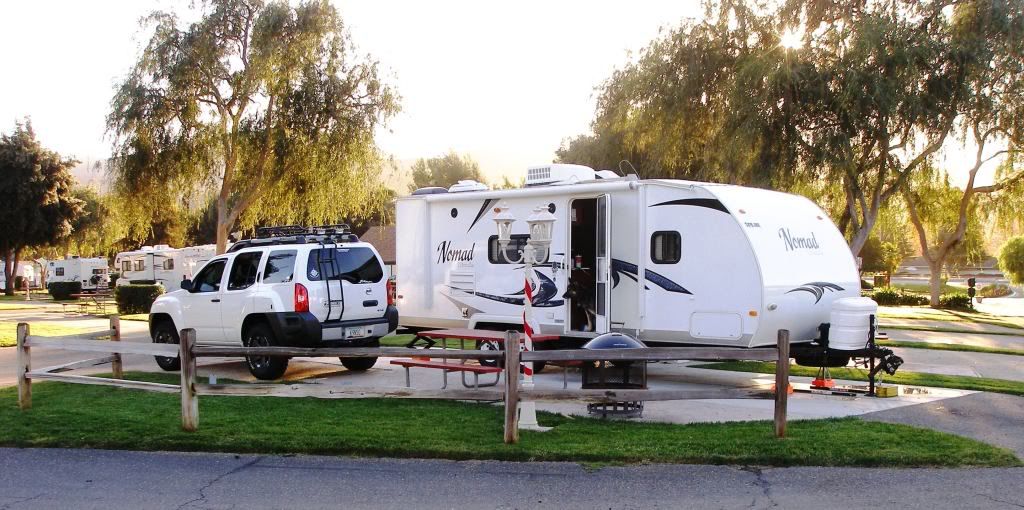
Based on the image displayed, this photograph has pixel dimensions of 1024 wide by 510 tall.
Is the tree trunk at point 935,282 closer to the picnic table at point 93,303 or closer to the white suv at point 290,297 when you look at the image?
the white suv at point 290,297

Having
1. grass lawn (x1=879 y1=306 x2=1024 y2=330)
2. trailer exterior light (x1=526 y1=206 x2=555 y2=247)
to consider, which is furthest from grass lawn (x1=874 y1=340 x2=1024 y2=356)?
trailer exterior light (x1=526 y1=206 x2=555 y2=247)

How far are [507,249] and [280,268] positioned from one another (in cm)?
337

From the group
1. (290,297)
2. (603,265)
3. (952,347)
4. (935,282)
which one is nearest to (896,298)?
(935,282)

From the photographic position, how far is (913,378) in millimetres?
12797

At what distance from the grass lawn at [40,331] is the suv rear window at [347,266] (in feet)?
34.4

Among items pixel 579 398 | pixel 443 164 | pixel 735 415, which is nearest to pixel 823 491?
pixel 579 398

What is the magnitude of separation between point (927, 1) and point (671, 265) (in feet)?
64.8

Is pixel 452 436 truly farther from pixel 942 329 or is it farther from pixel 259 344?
pixel 942 329

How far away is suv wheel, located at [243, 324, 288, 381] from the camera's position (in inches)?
491

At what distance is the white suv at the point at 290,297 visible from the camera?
12315 millimetres

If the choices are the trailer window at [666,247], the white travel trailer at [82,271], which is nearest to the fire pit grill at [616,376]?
the trailer window at [666,247]

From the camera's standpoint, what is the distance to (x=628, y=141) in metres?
32.0

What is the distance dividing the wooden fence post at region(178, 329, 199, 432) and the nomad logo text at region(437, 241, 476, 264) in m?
6.10

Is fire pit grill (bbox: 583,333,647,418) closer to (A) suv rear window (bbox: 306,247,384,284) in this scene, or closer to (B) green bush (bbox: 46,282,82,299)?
(A) suv rear window (bbox: 306,247,384,284)
